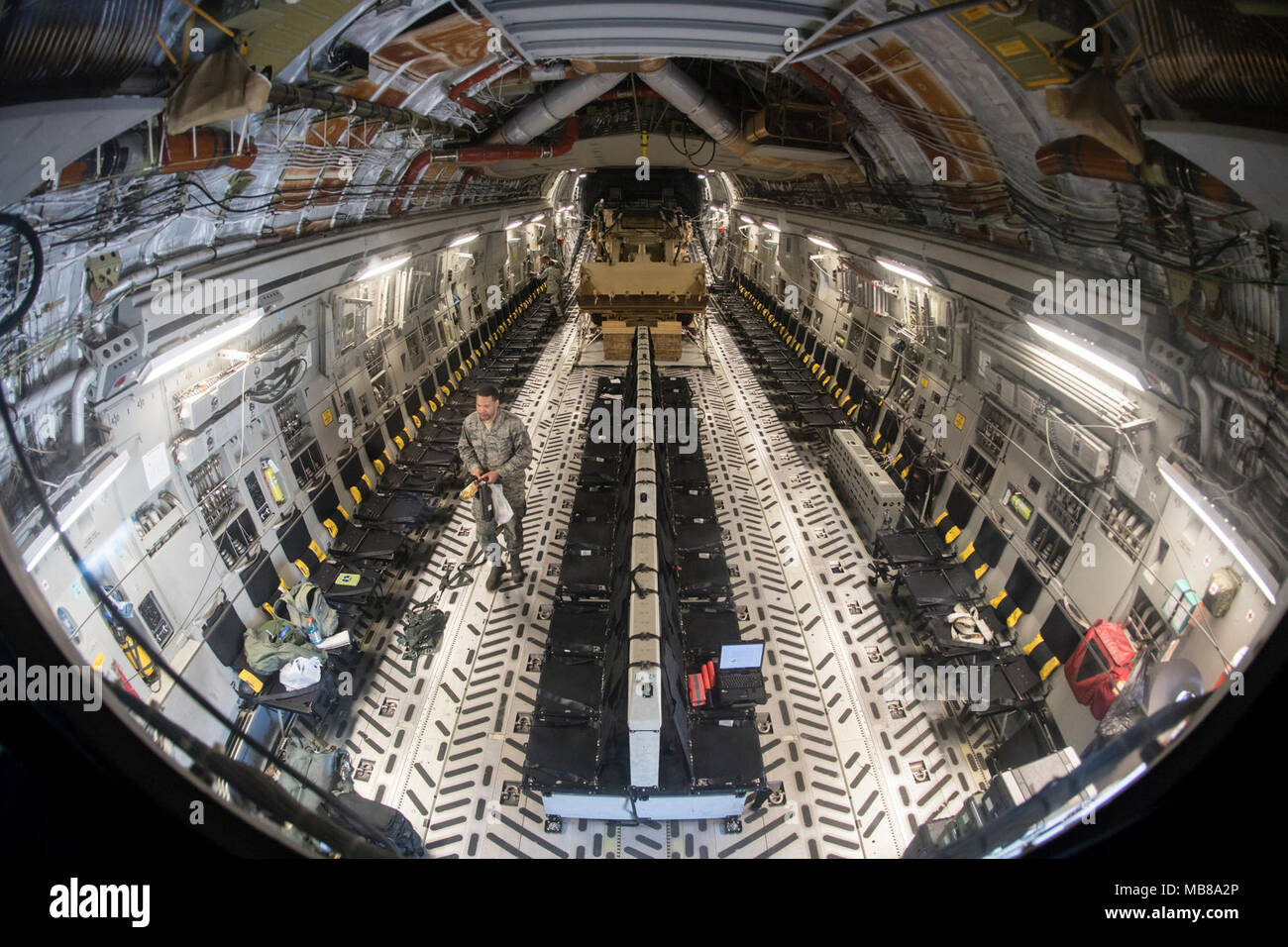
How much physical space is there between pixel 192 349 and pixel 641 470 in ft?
13.9

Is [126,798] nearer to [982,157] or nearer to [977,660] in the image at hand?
[977,660]

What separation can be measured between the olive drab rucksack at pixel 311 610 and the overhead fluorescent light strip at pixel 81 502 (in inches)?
76.0

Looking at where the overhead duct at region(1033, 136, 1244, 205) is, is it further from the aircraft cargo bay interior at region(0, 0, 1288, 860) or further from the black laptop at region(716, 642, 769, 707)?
the black laptop at region(716, 642, 769, 707)

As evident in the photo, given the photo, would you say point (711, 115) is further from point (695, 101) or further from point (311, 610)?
point (311, 610)

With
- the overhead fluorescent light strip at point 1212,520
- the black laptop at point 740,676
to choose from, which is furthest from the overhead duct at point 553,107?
the overhead fluorescent light strip at point 1212,520

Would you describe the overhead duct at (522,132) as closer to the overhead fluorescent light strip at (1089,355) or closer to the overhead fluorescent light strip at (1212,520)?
the overhead fluorescent light strip at (1089,355)

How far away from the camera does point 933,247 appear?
7.06 m

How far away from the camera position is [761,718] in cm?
539

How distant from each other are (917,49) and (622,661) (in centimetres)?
512

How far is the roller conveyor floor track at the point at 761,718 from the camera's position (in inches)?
176

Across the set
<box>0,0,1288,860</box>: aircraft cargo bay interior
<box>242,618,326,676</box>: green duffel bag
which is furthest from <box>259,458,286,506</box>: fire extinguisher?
<box>242,618,326,676</box>: green duffel bag

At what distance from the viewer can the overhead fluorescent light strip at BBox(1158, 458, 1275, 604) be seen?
10.9 ft

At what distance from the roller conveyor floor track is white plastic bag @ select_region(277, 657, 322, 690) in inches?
21.1
